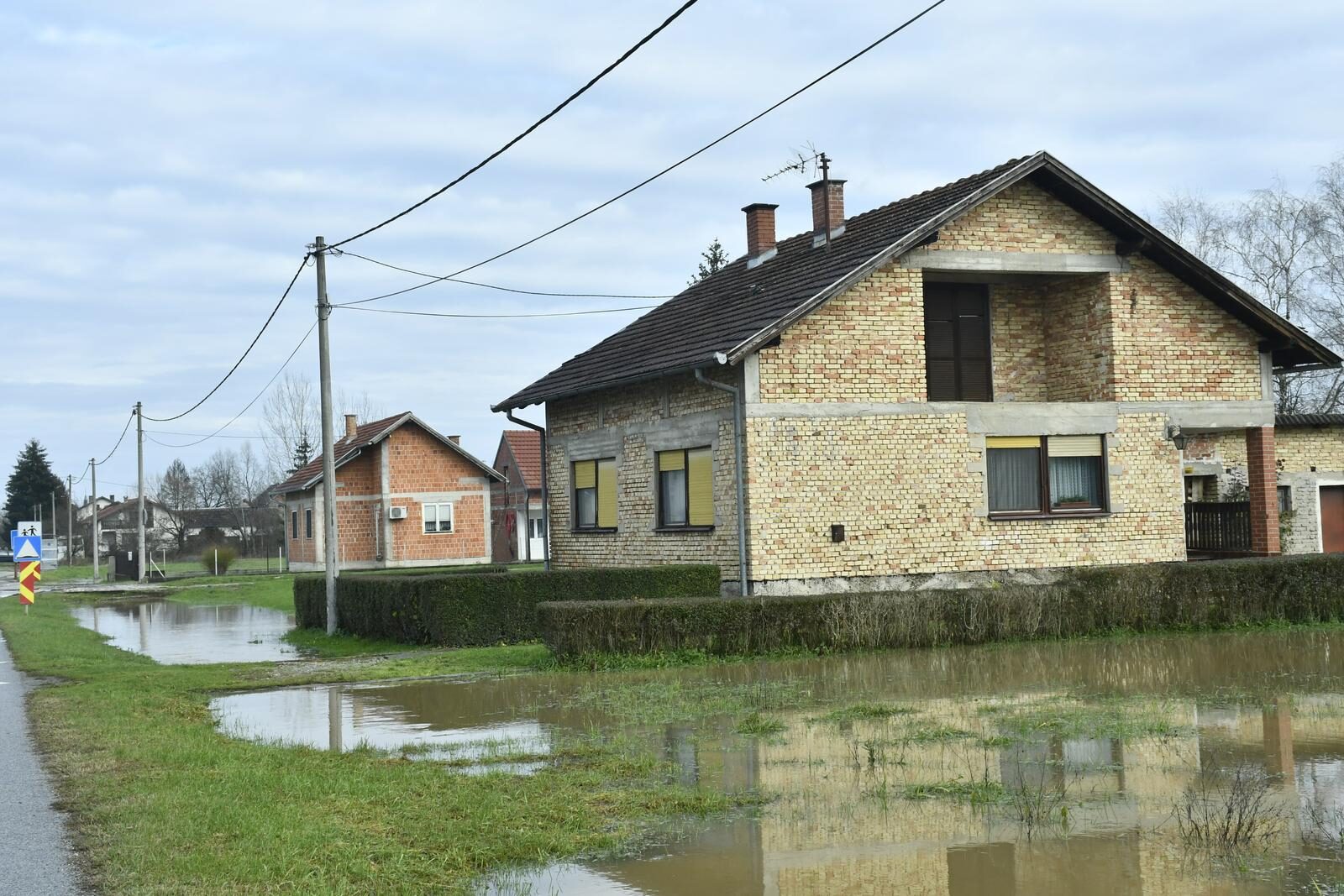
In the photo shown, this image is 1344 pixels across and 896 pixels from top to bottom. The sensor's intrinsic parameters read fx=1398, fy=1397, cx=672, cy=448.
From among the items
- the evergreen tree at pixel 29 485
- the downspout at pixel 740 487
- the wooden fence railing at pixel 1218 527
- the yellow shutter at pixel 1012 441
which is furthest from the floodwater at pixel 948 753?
the evergreen tree at pixel 29 485

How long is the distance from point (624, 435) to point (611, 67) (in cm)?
1143

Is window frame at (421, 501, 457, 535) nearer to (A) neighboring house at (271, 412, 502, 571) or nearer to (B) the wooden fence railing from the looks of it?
(A) neighboring house at (271, 412, 502, 571)

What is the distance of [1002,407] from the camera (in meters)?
23.5

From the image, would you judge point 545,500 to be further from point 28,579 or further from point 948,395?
point 28,579

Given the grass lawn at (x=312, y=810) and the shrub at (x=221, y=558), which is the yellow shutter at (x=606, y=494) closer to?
the grass lawn at (x=312, y=810)

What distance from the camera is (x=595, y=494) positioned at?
28.0 meters

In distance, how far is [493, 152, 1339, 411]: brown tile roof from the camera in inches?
873

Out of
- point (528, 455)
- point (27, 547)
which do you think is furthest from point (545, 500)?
point (528, 455)

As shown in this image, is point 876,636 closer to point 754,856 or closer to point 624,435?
→ point 624,435

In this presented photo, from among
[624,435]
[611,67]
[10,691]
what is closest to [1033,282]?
[624,435]

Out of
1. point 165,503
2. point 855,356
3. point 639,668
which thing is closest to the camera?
point 639,668

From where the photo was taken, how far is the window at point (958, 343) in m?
24.3

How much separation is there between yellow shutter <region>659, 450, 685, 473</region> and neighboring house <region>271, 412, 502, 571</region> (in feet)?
102

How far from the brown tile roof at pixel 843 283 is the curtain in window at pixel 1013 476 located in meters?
3.89
